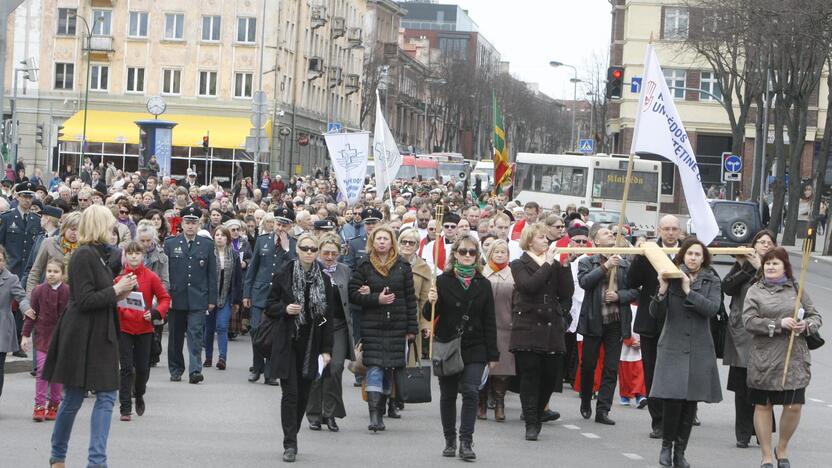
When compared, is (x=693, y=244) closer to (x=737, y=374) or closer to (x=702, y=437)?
(x=737, y=374)

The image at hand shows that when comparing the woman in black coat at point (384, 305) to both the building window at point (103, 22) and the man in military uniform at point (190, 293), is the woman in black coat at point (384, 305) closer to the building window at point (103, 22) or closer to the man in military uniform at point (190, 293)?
the man in military uniform at point (190, 293)

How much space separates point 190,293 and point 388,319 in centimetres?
413

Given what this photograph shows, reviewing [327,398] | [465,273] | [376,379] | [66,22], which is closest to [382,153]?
[327,398]

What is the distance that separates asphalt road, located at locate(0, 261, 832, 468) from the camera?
1081cm

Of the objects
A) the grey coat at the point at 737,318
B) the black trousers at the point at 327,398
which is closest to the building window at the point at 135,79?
the black trousers at the point at 327,398

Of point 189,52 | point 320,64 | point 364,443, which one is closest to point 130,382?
point 364,443

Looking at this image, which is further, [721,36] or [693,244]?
[721,36]

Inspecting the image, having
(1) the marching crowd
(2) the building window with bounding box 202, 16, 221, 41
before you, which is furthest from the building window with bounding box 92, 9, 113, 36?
(1) the marching crowd

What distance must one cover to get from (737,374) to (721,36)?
39.9m

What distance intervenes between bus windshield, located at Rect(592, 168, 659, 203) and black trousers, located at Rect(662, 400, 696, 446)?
106 feet

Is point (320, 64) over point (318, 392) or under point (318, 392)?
over

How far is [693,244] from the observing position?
11.1m

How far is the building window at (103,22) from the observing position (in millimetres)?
80250

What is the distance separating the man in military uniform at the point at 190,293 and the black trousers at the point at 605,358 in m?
4.16
